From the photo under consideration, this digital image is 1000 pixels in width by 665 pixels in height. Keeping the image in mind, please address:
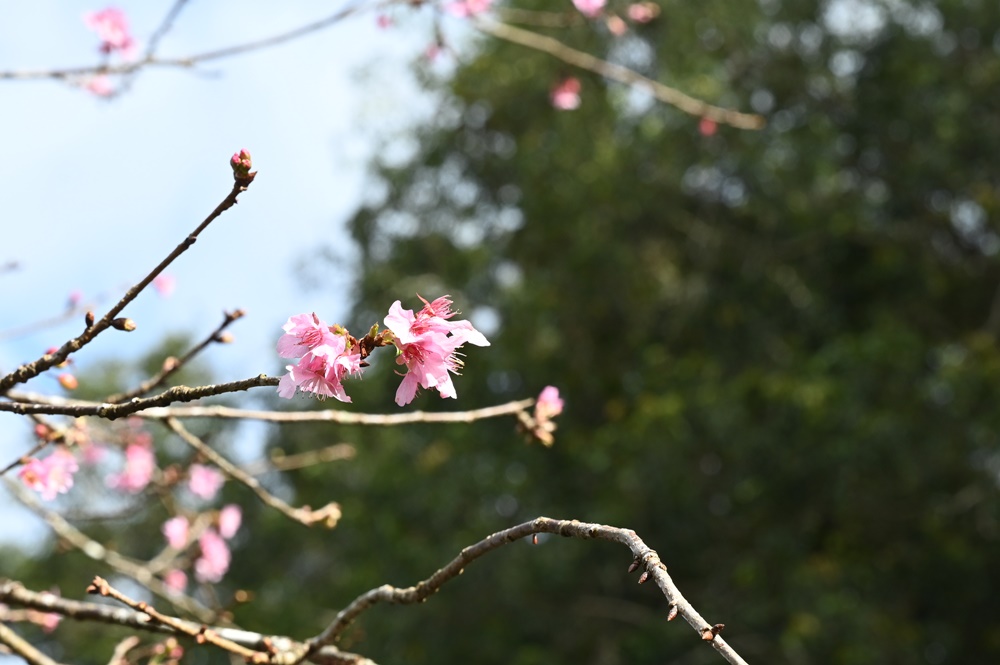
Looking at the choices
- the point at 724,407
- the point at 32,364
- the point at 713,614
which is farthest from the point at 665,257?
the point at 32,364

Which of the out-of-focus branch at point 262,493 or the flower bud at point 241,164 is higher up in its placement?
the out-of-focus branch at point 262,493

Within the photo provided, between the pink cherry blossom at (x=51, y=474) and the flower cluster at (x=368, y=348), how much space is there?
0.75 m

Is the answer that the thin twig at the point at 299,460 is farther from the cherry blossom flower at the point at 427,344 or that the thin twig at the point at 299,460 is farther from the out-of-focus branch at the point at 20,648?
the cherry blossom flower at the point at 427,344

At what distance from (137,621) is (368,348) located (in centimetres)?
52

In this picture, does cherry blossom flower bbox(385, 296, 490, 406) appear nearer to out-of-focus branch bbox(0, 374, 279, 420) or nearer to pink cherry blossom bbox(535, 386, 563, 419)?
out-of-focus branch bbox(0, 374, 279, 420)

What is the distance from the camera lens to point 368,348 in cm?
89

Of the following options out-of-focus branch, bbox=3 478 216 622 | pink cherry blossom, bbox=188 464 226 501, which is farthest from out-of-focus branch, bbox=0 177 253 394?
pink cherry blossom, bbox=188 464 226 501

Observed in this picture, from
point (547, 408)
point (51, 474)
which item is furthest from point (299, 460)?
point (547, 408)

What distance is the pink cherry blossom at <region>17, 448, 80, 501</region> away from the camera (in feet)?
5.03

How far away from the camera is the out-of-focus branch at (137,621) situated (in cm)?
114

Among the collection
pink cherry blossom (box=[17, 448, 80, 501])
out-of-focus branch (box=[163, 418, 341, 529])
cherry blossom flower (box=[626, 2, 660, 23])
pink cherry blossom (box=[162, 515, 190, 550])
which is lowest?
out-of-focus branch (box=[163, 418, 341, 529])

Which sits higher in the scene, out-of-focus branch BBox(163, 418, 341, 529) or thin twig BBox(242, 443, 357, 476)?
thin twig BBox(242, 443, 357, 476)

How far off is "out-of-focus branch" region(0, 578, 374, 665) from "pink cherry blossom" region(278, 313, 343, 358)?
1.11ft

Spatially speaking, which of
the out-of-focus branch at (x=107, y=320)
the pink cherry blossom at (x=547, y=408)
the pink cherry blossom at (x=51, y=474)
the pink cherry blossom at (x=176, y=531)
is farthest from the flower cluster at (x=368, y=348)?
the pink cherry blossom at (x=176, y=531)
